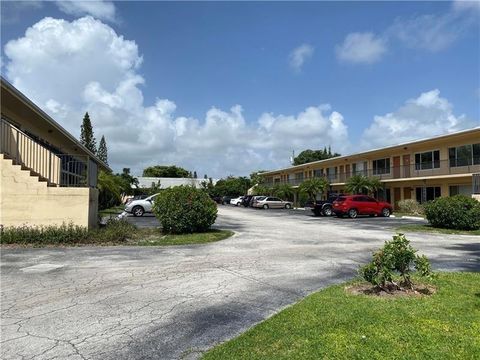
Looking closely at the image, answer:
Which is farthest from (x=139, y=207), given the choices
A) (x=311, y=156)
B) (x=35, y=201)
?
(x=311, y=156)

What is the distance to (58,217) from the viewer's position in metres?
15.2

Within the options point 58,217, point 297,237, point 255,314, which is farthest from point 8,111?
point 255,314

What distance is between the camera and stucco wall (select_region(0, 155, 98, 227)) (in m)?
14.9

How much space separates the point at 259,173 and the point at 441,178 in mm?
52357

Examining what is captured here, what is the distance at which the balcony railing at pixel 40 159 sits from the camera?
15.4 metres

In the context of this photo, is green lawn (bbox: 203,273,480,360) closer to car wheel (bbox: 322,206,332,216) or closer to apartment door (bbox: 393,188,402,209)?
car wheel (bbox: 322,206,332,216)

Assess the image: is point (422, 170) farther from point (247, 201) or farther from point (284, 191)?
point (247, 201)

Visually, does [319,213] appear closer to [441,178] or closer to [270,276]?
[441,178]

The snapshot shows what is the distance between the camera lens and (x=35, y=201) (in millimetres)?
15086

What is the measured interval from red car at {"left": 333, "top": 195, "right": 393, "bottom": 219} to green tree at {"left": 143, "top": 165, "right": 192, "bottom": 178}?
88.7 meters

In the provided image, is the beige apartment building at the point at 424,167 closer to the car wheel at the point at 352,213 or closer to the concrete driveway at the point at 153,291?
the car wheel at the point at 352,213

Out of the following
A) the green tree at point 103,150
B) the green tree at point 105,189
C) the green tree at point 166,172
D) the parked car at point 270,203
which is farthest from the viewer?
the green tree at point 166,172

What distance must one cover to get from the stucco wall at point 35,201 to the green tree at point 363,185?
30915 mm

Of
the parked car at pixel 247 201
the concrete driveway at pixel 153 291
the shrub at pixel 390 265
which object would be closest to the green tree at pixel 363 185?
the parked car at pixel 247 201
